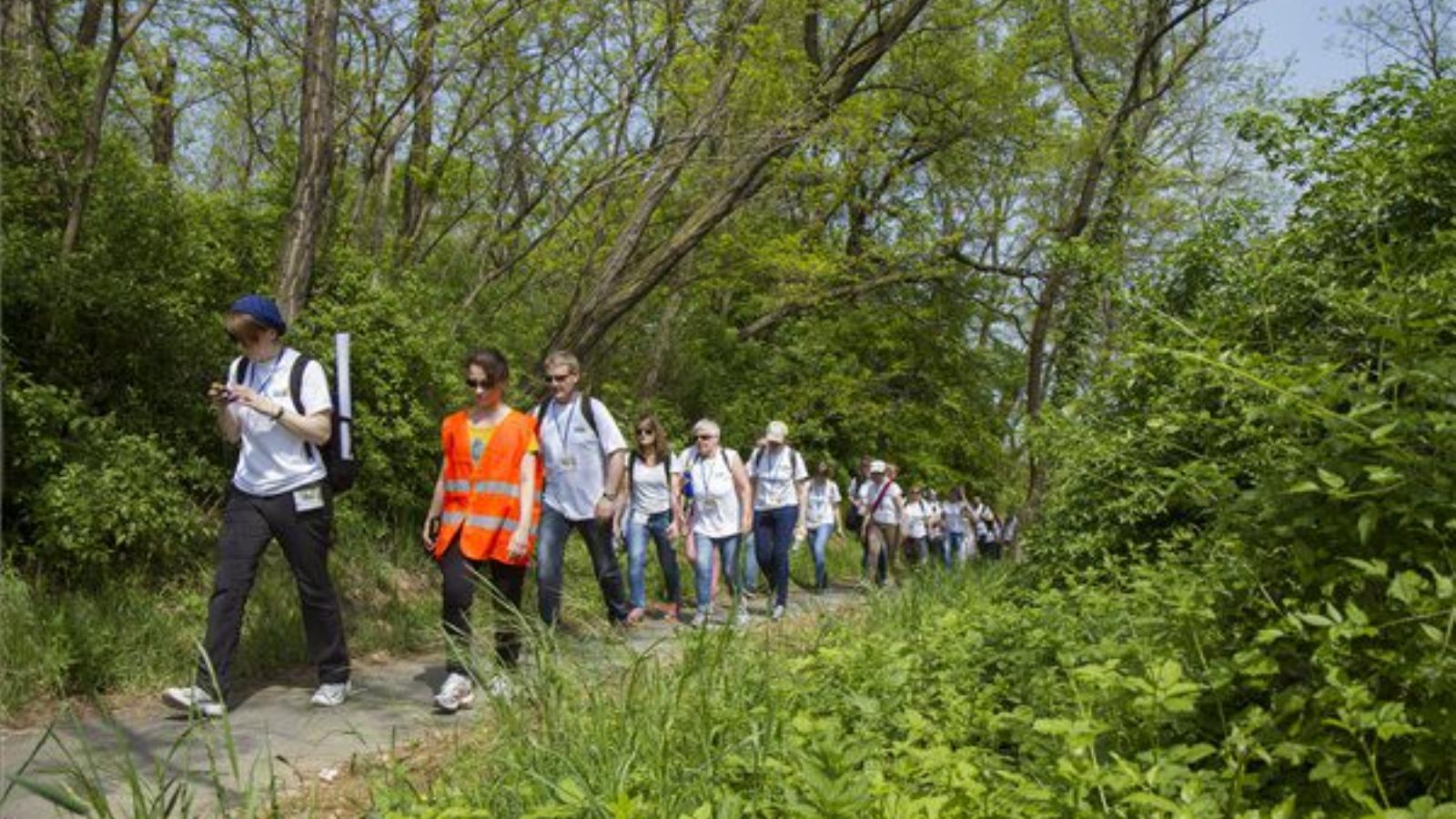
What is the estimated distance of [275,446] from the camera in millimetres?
5207

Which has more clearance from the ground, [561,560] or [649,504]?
[649,504]

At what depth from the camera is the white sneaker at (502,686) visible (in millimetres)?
3738

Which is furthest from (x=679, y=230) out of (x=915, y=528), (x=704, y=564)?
(x=915, y=528)

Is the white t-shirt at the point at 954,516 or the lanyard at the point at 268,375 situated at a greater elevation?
the lanyard at the point at 268,375

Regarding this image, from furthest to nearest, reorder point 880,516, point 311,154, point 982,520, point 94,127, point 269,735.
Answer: point 982,520 < point 880,516 < point 311,154 < point 94,127 < point 269,735

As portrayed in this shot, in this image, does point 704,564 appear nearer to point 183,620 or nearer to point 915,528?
point 183,620

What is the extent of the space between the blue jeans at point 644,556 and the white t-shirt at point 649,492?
58mm

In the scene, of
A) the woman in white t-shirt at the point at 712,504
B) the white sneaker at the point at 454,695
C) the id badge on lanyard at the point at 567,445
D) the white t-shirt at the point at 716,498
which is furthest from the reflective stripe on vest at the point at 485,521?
the white t-shirt at the point at 716,498

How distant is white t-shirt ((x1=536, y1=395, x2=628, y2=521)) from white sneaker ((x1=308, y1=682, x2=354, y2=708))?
174 centimetres

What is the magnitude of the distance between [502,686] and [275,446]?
206 cm

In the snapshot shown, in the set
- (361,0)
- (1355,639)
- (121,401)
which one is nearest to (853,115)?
(361,0)

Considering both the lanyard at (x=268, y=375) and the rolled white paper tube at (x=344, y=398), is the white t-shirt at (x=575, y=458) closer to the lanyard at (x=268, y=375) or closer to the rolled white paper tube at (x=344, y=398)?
the rolled white paper tube at (x=344, y=398)

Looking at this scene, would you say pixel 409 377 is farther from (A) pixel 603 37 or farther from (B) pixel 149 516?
(A) pixel 603 37

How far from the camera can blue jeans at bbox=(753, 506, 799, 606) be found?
9758mm
